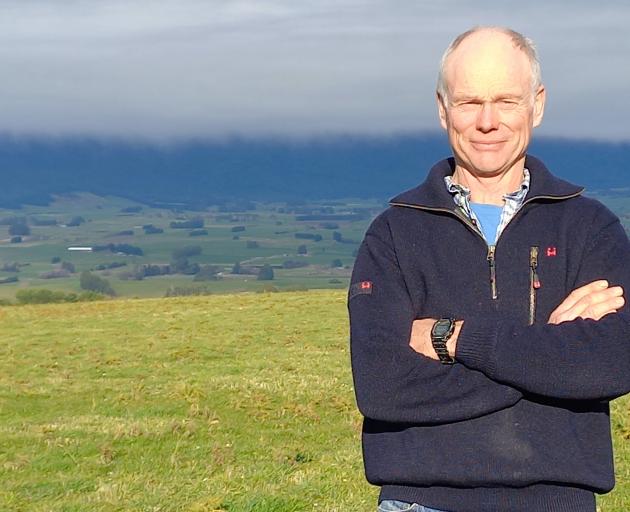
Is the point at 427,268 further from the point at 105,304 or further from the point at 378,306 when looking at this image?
the point at 105,304

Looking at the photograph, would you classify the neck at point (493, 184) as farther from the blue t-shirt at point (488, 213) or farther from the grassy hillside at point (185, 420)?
the grassy hillside at point (185, 420)

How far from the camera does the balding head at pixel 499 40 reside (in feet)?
14.8

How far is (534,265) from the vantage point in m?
4.51

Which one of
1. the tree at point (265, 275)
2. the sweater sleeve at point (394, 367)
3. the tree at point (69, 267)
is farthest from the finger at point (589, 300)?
the tree at point (69, 267)

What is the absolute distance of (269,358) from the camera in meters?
24.4

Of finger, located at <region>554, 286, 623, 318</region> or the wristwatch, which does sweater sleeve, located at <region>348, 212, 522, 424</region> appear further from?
finger, located at <region>554, 286, 623, 318</region>

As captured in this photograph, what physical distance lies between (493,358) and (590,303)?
0.51 metres

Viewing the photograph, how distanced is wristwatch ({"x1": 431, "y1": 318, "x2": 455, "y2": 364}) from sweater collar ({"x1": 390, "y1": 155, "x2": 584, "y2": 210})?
21.6 inches

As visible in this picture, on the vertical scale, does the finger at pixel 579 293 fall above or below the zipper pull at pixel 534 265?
below

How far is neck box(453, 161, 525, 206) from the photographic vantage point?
15.4 feet

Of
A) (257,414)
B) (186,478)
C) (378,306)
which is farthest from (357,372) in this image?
(257,414)

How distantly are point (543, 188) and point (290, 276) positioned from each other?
492 ft

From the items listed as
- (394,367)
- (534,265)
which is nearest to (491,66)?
(534,265)

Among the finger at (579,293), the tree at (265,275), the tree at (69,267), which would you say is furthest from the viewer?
the tree at (69,267)
